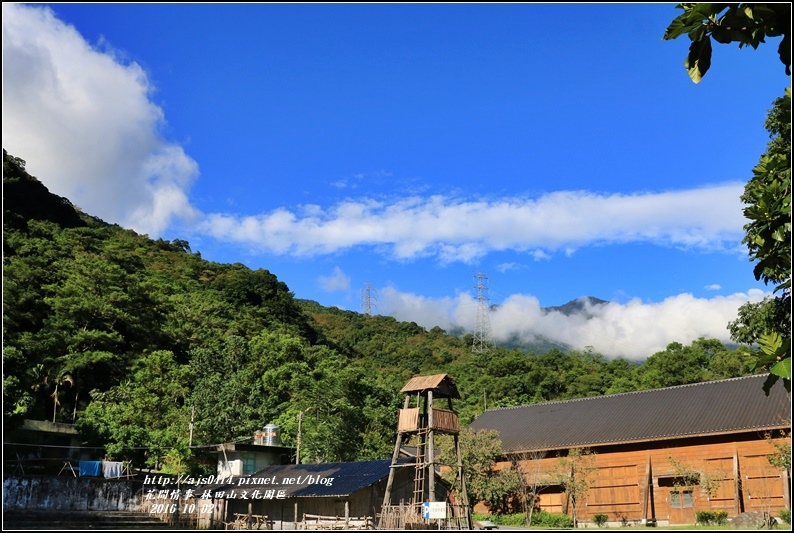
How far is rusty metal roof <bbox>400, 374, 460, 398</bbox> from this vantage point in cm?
2352

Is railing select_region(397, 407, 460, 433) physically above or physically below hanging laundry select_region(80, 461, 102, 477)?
above

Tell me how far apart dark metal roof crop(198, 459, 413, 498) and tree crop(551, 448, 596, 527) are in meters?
7.19

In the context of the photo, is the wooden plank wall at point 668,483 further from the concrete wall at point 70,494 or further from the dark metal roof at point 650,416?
the concrete wall at point 70,494

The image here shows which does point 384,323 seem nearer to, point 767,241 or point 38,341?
point 38,341

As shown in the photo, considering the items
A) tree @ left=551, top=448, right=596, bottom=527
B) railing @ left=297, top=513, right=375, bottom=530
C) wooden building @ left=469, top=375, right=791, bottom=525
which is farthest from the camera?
tree @ left=551, top=448, right=596, bottom=527

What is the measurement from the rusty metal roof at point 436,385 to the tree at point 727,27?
19.9m

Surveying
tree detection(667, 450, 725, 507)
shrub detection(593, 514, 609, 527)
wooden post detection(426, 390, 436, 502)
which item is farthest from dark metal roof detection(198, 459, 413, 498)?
tree detection(667, 450, 725, 507)

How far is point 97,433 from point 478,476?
17402 millimetres

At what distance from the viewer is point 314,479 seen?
989 inches

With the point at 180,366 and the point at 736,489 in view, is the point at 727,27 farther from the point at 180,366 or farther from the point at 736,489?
the point at 180,366

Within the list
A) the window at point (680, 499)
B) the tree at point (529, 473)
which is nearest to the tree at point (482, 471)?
the tree at point (529, 473)

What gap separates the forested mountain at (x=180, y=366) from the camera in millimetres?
32438

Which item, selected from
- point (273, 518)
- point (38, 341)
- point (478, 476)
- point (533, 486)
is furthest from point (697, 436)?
point (38, 341)

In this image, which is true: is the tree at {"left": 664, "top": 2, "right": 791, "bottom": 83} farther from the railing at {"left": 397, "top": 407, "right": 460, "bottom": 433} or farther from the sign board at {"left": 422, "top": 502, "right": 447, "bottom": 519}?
the railing at {"left": 397, "top": 407, "right": 460, "bottom": 433}
